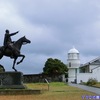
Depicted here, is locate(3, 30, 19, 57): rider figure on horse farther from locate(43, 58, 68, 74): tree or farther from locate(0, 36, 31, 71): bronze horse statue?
locate(43, 58, 68, 74): tree

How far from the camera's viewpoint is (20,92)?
94.6 ft

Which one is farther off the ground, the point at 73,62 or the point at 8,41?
the point at 73,62

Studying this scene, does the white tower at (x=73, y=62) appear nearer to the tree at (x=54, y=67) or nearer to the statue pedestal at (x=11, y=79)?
the tree at (x=54, y=67)

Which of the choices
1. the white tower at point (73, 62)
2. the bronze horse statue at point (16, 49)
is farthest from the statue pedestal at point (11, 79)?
the white tower at point (73, 62)

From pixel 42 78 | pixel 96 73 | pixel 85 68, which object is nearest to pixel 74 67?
pixel 85 68

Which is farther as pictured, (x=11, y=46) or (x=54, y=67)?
(x=54, y=67)

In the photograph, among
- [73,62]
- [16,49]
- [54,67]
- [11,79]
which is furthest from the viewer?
[73,62]

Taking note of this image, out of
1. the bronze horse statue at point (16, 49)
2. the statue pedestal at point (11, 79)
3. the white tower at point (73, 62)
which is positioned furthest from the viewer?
the white tower at point (73, 62)

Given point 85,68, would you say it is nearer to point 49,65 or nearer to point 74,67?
point 74,67

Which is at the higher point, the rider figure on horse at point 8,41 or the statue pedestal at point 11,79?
the rider figure on horse at point 8,41

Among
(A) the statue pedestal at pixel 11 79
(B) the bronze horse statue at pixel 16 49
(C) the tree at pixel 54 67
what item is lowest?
(A) the statue pedestal at pixel 11 79

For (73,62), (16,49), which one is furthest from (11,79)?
(73,62)

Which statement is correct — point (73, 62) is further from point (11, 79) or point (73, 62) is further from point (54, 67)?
point (11, 79)

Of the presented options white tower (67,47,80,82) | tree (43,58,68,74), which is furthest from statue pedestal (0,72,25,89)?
white tower (67,47,80,82)
